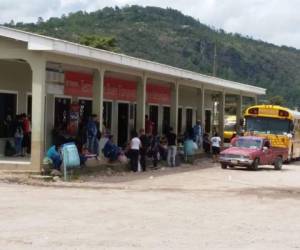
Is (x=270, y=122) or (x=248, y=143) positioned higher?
(x=270, y=122)

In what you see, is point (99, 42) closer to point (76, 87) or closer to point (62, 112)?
point (62, 112)

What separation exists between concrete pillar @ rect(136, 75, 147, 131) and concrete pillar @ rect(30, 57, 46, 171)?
8.73 metres

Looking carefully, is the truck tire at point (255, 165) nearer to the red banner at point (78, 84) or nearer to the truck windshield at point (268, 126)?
the truck windshield at point (268, 126)

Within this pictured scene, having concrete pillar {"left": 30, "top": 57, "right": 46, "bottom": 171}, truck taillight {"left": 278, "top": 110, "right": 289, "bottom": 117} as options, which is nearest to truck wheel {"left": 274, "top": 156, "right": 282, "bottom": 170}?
truck taillight {"left": 278, "top": 110, "right": 289, "bottom": 117}

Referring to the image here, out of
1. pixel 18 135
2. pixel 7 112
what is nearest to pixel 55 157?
pixel 18 135

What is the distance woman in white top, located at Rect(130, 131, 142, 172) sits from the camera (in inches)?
1051

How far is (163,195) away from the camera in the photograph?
18.7 meters

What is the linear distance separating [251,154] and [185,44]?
9384 cm

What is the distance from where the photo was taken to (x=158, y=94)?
3594 cm

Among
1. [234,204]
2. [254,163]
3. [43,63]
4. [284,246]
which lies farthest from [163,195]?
[254,163]

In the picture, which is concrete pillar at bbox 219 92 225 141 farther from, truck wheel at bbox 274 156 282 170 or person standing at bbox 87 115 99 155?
person standing at bbox 87 115 99 155

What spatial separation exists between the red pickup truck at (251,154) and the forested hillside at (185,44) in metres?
64.0

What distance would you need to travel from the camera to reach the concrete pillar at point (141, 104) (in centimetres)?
2983

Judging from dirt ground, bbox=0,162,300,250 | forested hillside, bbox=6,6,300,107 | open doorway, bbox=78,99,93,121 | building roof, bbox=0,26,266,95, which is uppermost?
forested hillside, bbox=6,6,300,107
